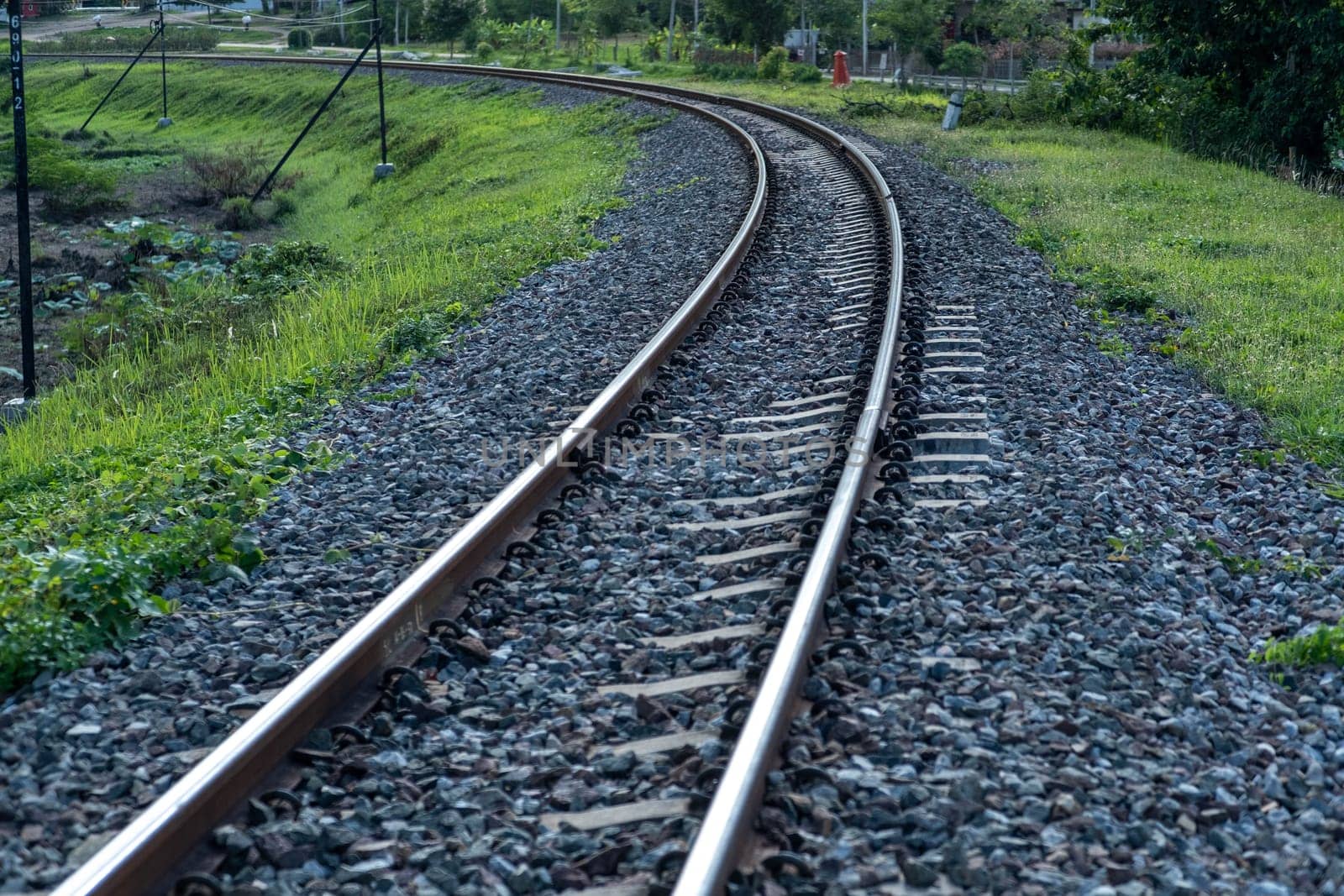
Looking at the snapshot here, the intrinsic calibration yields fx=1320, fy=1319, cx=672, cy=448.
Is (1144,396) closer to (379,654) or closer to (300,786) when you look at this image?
(379,654)

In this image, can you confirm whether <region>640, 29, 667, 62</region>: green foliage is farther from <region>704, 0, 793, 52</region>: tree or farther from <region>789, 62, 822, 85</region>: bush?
<region>789, 62, 822, 85</region>: bush

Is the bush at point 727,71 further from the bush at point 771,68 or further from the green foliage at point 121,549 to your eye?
the green foliage at point 121,549

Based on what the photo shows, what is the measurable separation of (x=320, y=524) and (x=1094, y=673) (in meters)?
3.14

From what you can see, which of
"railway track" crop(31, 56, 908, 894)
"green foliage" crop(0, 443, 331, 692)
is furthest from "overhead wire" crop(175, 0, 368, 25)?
"railway track" crop(31, 56, 908, 894)

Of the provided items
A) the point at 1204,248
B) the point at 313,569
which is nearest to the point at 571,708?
the point at 313,569

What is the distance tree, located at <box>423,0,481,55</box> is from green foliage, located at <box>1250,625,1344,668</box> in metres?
55.7

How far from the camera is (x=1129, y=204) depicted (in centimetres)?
1426

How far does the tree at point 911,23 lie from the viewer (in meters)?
44.9

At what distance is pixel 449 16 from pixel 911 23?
2109 centimetres

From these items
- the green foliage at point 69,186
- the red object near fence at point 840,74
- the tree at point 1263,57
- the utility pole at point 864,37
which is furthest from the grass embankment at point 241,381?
the utility pole at point 864,37

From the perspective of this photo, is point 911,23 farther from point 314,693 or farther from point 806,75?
point 314,693

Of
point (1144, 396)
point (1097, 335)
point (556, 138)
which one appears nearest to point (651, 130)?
point (556, 138)

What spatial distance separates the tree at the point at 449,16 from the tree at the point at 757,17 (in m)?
14.0

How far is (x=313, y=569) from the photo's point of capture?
5.12m
